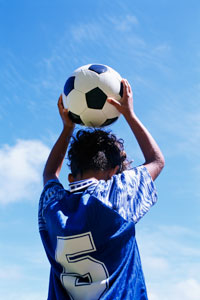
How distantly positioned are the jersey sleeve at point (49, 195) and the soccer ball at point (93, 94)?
38.2 inches

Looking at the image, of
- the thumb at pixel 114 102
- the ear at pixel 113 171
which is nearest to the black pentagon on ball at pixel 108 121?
the thumb at pixel 114 102

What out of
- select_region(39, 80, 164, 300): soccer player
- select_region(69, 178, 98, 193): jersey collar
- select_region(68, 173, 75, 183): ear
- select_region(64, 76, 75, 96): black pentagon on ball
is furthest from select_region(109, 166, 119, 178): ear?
select_region(64, 76, 75, 96): black pentagon on ball

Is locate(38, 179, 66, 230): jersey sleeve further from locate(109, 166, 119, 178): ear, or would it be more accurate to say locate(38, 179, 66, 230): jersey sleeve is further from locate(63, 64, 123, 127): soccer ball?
locate(63, 64, 123, 127): soccer ball

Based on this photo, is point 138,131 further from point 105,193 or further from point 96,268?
point 96,268

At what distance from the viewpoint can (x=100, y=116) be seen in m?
4.84

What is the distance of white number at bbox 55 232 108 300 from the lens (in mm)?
3595

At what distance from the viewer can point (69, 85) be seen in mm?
5074

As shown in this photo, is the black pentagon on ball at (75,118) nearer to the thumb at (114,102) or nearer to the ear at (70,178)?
the thumb at (114,102)

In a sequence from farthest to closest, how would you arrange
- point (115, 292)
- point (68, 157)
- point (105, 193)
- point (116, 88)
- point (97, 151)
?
point (116, 88)
point (68, 157)
point (97, 151)
point (105, 193)
point (115, 292)

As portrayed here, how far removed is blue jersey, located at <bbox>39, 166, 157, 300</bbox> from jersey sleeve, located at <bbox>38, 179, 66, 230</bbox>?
0.75ft

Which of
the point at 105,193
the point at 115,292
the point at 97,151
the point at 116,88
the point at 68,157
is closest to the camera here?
the point at 115,292

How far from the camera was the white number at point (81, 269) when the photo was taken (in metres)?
3.59

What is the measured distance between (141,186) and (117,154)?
56 centimetres

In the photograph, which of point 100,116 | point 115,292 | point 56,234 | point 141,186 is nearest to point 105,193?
point 141,186
